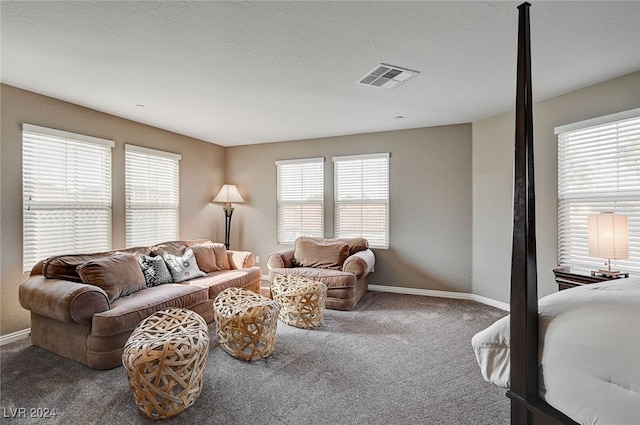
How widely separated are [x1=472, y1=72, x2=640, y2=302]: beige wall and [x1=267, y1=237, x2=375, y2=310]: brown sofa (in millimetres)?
1610

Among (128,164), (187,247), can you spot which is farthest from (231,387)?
(128,164)

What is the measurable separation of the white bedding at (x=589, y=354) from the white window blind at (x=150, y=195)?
447cm

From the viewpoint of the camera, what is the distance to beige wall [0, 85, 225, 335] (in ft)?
10.2

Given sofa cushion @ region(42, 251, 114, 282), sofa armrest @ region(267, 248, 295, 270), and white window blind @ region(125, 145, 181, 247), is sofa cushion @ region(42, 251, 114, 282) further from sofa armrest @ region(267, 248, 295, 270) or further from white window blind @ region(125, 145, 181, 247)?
sofa armrest @ region(267, 248, 295, 270)

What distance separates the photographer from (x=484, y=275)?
14.4ft

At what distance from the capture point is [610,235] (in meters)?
2.62

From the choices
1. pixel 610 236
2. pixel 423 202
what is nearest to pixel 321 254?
pixel 423 202

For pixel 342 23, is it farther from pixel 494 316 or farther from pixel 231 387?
pixel 494 316

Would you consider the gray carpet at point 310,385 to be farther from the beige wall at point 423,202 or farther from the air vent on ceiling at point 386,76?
the air vent on ceiling at point 386,76

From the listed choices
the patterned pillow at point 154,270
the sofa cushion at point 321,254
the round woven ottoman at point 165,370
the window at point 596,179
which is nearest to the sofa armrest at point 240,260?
the sofa cushion at point 321,254

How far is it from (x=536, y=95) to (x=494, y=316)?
259 cm

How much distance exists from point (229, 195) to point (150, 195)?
136 cm

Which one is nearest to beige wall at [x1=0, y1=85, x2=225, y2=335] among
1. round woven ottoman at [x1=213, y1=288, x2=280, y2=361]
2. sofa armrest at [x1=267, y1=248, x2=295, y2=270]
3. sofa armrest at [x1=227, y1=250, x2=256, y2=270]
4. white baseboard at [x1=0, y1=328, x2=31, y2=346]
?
white baseboard at [x1=0, y1=328, x2=31, y2=346]

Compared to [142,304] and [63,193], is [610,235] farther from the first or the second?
[63,193]
